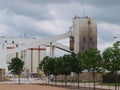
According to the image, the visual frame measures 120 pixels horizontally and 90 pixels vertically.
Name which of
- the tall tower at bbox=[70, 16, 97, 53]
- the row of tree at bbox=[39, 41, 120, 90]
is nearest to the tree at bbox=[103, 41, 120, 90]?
the row of tree at bbox=[39, 41, 120, 90]

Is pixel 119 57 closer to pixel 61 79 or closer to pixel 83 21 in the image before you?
pixel 61 79

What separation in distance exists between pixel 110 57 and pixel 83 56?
14.9 m

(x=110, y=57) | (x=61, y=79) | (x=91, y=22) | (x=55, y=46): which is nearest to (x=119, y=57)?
(x=110, y=57)

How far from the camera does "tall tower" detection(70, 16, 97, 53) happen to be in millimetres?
147500

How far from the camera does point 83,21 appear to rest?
487 feet

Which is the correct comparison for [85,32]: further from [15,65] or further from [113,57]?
[113,57]

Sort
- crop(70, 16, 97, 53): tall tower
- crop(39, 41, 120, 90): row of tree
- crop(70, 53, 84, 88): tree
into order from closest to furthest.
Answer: crop(39, 41, 120, 90): row of tree, crop(70, 53, 84, 88): tree, crop(70, 16, 97, 53): tall tower

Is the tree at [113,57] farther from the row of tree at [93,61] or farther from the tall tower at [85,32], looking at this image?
the tall tower at [85,32]

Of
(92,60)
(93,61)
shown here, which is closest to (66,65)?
(92,60)

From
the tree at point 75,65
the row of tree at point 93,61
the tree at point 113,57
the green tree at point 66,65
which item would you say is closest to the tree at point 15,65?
the row of tree at point 93,61

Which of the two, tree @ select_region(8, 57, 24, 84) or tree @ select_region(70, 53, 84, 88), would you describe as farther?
tree @ select_region(8, 57, 24, 84)

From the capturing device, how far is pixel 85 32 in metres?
148

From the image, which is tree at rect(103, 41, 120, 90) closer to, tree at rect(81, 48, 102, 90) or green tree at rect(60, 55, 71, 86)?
tree at rect(81, 48, 102, 90)

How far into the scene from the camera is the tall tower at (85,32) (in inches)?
5807
